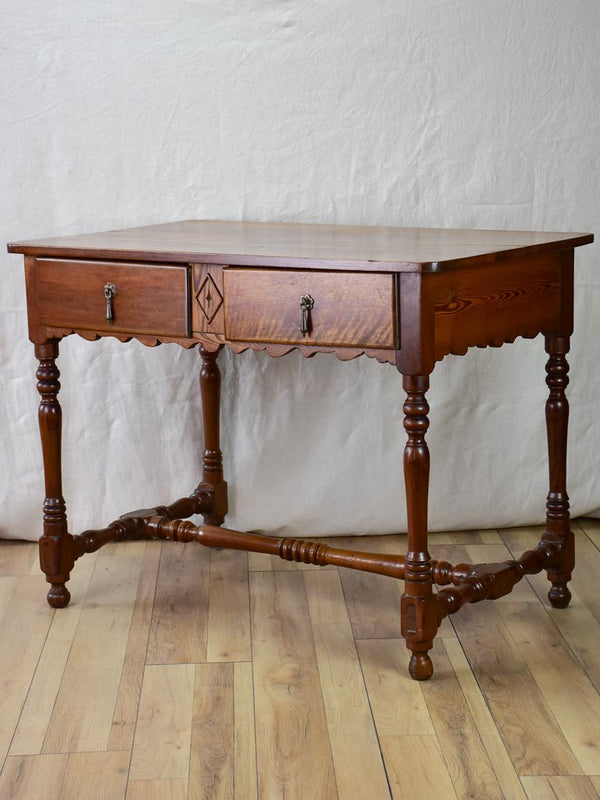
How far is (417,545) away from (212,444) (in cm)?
101

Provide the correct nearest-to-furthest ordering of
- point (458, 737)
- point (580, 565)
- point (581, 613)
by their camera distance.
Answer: point (458, 737) → point (581, 613) → point (580, 565)

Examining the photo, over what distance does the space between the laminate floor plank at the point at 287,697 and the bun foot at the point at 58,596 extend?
1.51 ft

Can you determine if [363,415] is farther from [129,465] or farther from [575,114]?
[575,114]

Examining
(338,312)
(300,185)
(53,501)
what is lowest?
(53,501)

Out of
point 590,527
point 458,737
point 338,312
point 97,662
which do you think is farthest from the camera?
point 590,527

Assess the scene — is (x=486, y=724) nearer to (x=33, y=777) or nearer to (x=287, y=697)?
(x=287, y=697)

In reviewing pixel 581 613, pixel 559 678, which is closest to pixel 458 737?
pixel 559 678

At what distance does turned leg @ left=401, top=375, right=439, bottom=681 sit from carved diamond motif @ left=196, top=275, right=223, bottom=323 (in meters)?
0.44

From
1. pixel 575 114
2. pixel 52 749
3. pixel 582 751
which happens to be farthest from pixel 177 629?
pixel 575 114

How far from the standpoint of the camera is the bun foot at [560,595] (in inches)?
106

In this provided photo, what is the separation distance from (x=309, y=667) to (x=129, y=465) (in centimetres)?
108

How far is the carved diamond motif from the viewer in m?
2.35

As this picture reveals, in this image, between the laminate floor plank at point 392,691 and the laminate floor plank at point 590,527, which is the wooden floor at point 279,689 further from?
the laminate floor plank at point 590,527

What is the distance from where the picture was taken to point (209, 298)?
2359 millimetres
